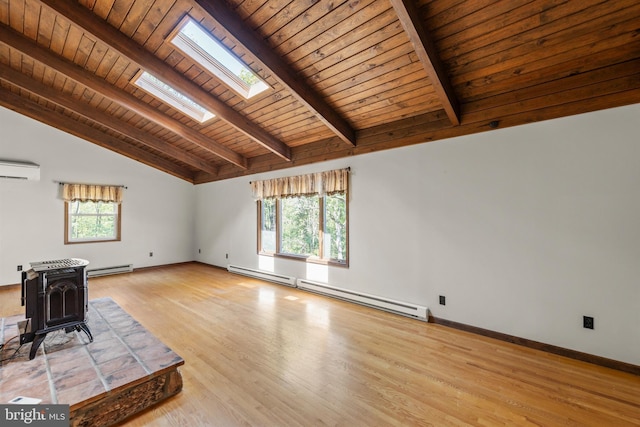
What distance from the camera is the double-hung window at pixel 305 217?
4504 mm

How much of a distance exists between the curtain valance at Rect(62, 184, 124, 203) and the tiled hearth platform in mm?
3791

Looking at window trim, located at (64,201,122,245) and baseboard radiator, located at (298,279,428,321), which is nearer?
baseboard radiator, located at (298,279,428,321)

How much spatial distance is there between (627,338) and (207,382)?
363 cm

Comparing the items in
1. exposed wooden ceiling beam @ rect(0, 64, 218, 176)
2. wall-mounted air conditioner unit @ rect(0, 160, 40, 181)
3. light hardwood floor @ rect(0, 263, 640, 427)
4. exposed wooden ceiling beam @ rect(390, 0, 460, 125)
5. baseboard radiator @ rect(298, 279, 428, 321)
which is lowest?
light hardwood floor @ rect(0, 263, 640, 427)

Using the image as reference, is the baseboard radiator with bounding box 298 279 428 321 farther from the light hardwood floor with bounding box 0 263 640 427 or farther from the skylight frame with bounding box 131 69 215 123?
the skylight frame with bounding box 131 69 215 123

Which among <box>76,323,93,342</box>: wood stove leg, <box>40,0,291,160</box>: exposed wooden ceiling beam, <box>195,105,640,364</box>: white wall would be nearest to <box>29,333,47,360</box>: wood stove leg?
<box>76,323,93,342</box>: wood stove leg

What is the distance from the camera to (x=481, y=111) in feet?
10.1

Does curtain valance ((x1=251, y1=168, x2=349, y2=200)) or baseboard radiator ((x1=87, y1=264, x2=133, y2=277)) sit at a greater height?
curtain valance ((x1=251, y1=168, x2=349, y2=200))

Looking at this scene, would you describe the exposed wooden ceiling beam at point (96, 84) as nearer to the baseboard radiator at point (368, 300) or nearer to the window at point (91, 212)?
the window at point (91, 212)

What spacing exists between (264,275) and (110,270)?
365 centimetres

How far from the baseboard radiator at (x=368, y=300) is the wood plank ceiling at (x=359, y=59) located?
2.17 meters

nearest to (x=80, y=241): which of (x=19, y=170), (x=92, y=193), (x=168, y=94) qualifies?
(x=92, y=193)

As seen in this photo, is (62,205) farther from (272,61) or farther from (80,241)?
(272,61)

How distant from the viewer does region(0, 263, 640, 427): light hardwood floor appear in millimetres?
1836
